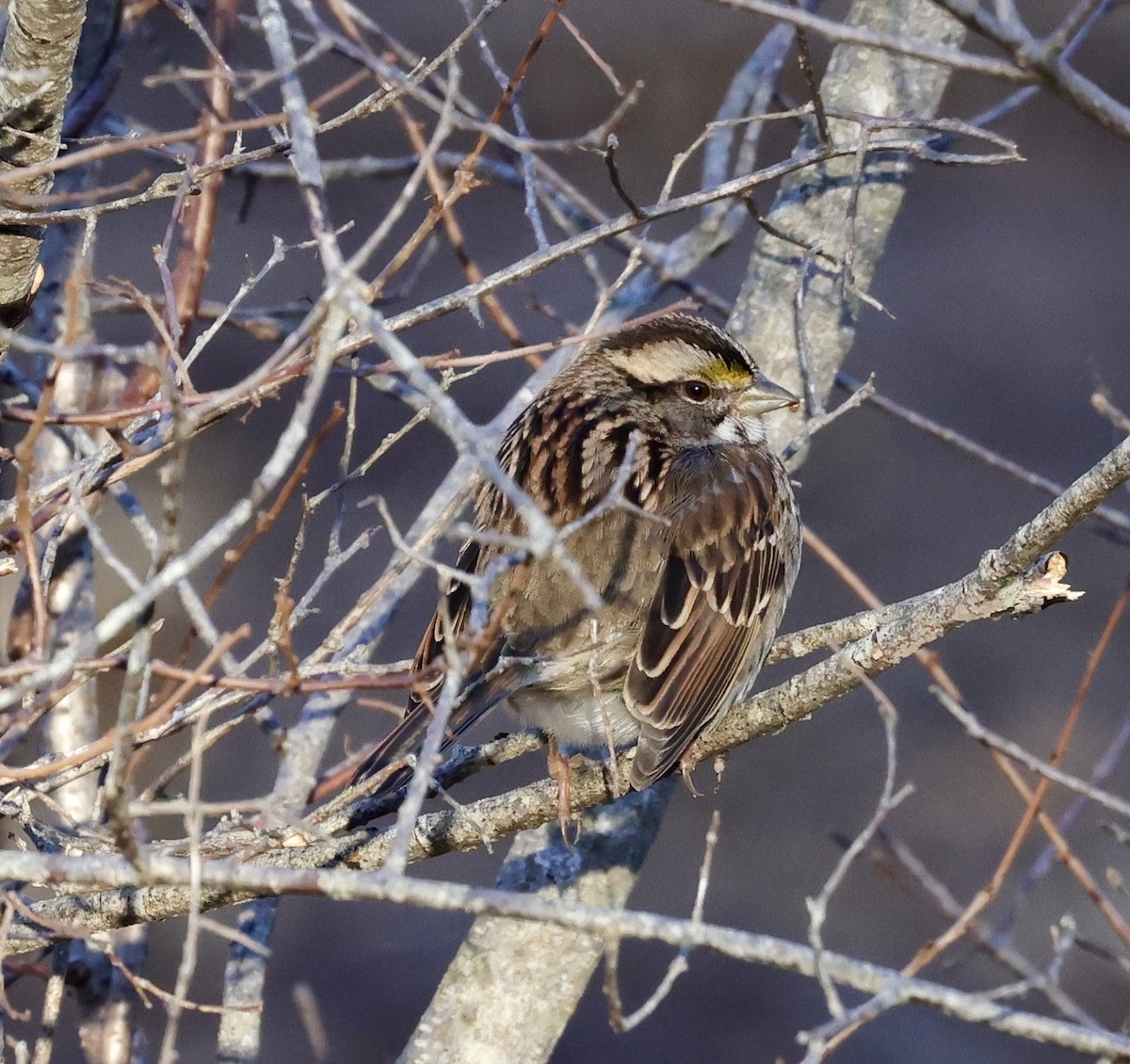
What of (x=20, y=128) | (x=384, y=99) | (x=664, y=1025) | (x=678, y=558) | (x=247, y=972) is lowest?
(x=664, y=1025)

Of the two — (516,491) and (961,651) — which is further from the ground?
(516,491)

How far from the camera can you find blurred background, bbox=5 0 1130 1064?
826 centimetres

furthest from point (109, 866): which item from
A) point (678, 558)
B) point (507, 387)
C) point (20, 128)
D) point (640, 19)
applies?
point (640, 19)

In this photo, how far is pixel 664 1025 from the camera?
8.30m

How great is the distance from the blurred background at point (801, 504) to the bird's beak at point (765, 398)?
0.62 meters

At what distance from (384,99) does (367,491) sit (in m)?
7.76

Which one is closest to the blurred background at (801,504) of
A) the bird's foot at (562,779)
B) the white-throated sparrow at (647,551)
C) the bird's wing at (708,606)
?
the white-throated sparrow at (647,551)

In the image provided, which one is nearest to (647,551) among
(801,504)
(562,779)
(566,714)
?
(566,714)

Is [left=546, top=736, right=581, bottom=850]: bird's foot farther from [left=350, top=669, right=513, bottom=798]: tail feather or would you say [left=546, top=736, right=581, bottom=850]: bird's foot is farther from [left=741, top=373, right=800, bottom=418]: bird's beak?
[left=741, top=373, right=800, bottom=418]: bird's beak

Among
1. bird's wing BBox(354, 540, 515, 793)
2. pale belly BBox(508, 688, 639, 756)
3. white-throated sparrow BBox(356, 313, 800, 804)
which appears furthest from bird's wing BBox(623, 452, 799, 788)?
bird's wing BBox(354, 540, 515, 793)

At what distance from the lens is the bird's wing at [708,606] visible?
12.4ft

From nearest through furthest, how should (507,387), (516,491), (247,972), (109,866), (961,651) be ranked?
(516,491) → (109,866) → (247,972) → (961,651) → (507,387)

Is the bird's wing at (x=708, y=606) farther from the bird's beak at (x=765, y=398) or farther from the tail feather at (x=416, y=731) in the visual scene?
the tail feather at (x=416, y=731)

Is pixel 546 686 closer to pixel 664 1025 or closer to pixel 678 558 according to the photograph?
pixel 678 558
